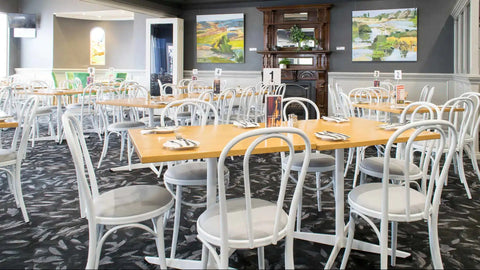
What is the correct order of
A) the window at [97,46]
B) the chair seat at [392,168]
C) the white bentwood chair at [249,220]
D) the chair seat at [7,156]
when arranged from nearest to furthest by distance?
1. the white bentwood chair at [249,220]
2. the chair seat at [392,168]
3. the chair seat at [7,156]
4. the window at [97,46]

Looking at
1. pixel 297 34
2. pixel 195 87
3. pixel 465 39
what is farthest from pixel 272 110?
pixel 297 34

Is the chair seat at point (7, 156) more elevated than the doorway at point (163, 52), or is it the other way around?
the doorway at point (163, 52)

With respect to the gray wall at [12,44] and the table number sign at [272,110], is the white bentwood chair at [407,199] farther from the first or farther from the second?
the gray wall at [12,44]

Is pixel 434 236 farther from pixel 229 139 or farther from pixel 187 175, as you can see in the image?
pixel 187 175

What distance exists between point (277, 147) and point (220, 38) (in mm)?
8609

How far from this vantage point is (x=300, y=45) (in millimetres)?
9141

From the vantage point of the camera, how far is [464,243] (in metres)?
2.69

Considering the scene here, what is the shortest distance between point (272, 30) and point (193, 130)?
739 cm

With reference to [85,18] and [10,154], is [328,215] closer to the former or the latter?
[10,154]

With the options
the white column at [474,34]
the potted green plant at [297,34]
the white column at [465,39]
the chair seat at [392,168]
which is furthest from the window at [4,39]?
the chair seat at [392,168]

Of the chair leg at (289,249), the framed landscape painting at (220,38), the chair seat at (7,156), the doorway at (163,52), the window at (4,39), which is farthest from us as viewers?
the window at (4,39)

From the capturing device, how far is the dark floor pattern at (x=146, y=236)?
240 centimetres

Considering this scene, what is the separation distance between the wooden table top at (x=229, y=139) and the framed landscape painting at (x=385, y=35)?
21.2 ft

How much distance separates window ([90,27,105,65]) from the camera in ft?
45.5
